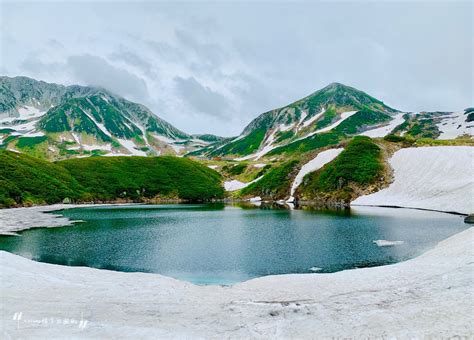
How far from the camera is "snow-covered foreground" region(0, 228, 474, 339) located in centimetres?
1686

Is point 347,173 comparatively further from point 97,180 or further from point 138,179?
point 97,180

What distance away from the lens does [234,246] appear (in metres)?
47.8

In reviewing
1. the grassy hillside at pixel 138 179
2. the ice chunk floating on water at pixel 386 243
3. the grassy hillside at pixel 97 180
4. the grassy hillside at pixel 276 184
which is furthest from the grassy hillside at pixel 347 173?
the ice chunk floating on water at pixel 386 243

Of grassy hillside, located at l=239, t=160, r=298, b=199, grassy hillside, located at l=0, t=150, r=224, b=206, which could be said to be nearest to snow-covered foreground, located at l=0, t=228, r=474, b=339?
grassy hillside, located at l=0, t=150, r=224, b=206

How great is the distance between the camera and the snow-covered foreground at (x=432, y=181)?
83.5 metres

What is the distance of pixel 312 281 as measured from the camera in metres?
27.4

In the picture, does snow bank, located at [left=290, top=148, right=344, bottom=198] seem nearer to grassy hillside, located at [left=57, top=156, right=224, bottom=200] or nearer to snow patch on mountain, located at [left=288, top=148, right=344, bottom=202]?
snow patch on mountain, located at [left=288, top=148, right=344, bottom=202]

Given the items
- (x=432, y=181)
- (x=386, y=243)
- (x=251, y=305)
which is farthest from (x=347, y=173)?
(x=251, y=305)

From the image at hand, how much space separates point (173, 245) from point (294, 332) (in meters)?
35.1

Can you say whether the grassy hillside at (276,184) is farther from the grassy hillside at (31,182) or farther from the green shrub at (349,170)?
the grassy hillside at (31,182)

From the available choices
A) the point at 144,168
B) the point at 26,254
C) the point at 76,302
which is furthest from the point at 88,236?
the point at 144,168

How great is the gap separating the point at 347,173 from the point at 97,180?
10917cm

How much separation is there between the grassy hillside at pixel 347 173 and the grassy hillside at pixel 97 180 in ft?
200

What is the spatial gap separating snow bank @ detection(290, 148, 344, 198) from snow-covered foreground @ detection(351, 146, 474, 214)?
2363 centimetres
